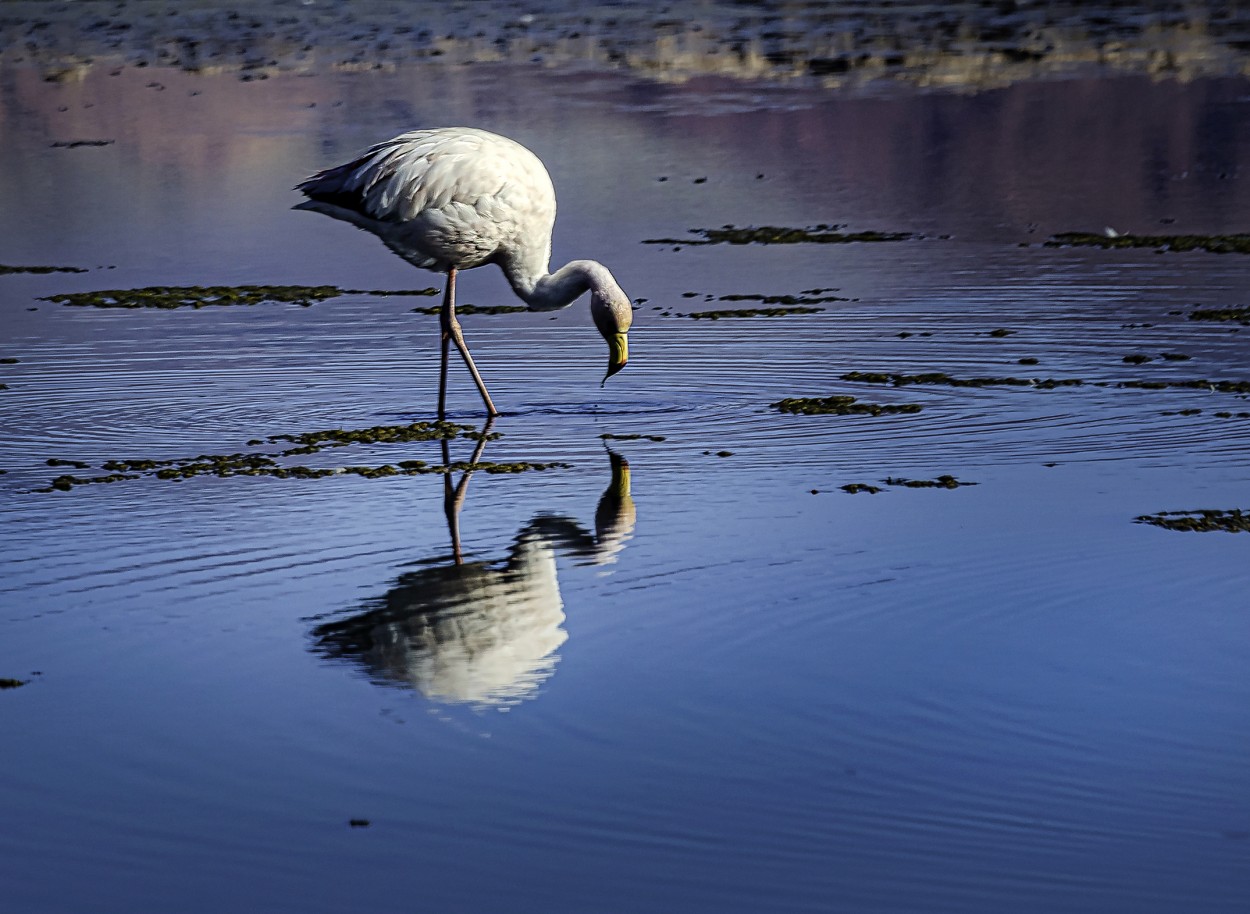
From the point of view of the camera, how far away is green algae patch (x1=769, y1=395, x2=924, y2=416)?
12852 millimetres

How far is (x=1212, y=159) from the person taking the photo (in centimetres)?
2619

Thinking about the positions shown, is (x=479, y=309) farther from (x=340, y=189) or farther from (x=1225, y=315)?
(x=1225, y=315)

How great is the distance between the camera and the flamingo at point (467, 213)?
13.5 metres

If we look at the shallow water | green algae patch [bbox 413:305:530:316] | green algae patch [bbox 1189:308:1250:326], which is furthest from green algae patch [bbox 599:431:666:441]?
green algae patch [bbox 1189:308:1250:326]

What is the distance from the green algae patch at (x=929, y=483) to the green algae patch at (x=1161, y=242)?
31.3ft

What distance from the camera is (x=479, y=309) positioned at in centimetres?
1770

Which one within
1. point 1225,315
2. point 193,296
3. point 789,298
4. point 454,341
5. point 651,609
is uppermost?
point 193,296

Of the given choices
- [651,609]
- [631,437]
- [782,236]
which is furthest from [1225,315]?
[651,609]

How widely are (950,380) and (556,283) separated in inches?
103

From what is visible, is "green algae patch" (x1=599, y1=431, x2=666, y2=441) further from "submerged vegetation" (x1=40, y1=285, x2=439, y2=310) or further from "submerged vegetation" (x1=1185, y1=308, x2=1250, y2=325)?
"submerged vegetation" (x1=40, y1=285, x2=439, y2=310)

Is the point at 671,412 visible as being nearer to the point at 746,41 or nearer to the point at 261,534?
the point at 261,534

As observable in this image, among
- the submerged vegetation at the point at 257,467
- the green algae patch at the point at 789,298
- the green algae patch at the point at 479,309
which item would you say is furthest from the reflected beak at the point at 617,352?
the green algae patch at the point at 479,309

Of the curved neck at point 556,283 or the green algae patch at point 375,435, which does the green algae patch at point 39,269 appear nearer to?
the curved neck at point 556,283

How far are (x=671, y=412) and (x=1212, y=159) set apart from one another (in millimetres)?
15188
